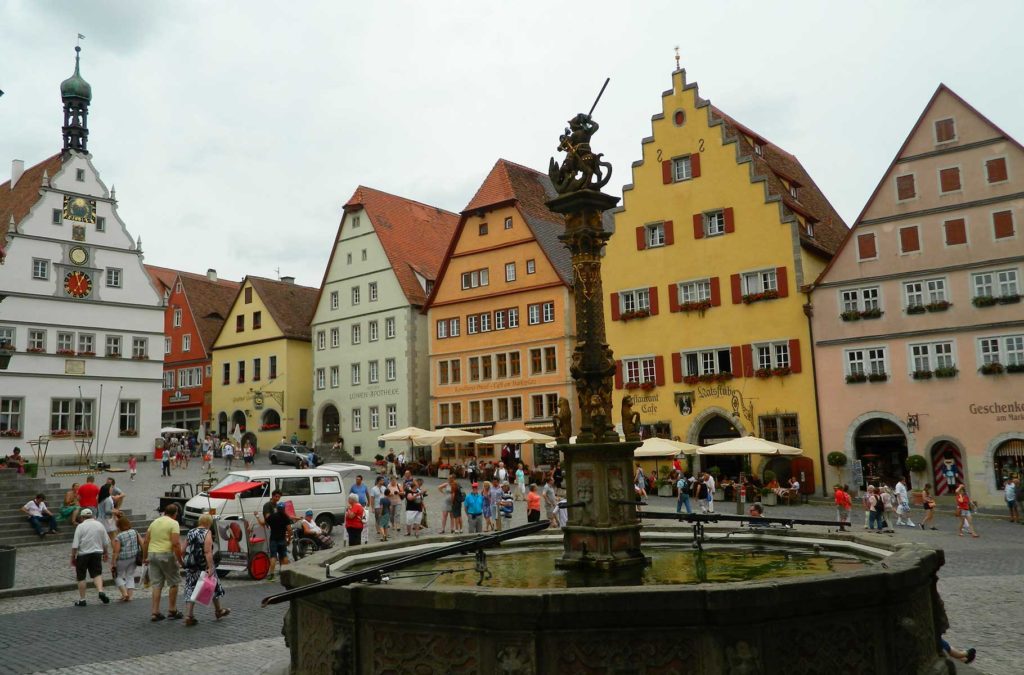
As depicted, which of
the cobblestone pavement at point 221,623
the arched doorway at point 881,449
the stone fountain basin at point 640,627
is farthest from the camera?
the arched doorway at point 881,449

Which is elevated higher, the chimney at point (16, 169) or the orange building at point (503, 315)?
the chimney at point (16, 169)

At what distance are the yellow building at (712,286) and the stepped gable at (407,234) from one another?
14.0 meters

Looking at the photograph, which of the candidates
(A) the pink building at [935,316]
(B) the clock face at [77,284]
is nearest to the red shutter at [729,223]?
(A) the pink building at [935,316]

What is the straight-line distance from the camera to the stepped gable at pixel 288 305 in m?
55.3

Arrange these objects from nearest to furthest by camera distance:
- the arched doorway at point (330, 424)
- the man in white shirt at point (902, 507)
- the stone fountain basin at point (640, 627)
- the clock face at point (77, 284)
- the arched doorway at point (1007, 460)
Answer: the stone fountain basin at point (640, 627) → the man in white shirt at point (902, 507) → the arched doorway at point (1007, 460) → the clock face at point (77, 284) → the arched doorway at point (330, 424)

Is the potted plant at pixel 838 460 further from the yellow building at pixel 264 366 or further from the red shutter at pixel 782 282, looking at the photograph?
the yellow building at pixel 264 366

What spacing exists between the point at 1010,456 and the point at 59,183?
42.7 metres

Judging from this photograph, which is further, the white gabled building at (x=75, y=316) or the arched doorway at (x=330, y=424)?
the arched doorway at (x=330, y=424)

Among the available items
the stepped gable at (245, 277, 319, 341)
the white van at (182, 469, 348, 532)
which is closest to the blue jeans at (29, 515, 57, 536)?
the white van at (182, 469, 348, 532)

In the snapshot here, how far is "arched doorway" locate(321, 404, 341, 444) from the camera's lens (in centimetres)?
5200

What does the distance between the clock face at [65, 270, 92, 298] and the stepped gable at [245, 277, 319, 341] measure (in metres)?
12.7

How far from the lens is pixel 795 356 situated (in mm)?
33906

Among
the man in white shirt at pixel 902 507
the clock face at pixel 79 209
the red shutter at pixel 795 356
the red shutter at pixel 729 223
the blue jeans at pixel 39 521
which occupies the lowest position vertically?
the man in white shirt at pixel 902 507

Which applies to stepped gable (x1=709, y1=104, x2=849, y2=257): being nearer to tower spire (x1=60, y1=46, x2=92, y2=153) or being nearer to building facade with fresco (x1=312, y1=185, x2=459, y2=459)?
building facade with fresco (x1=312, y1=185, x2=459, y2=459)
